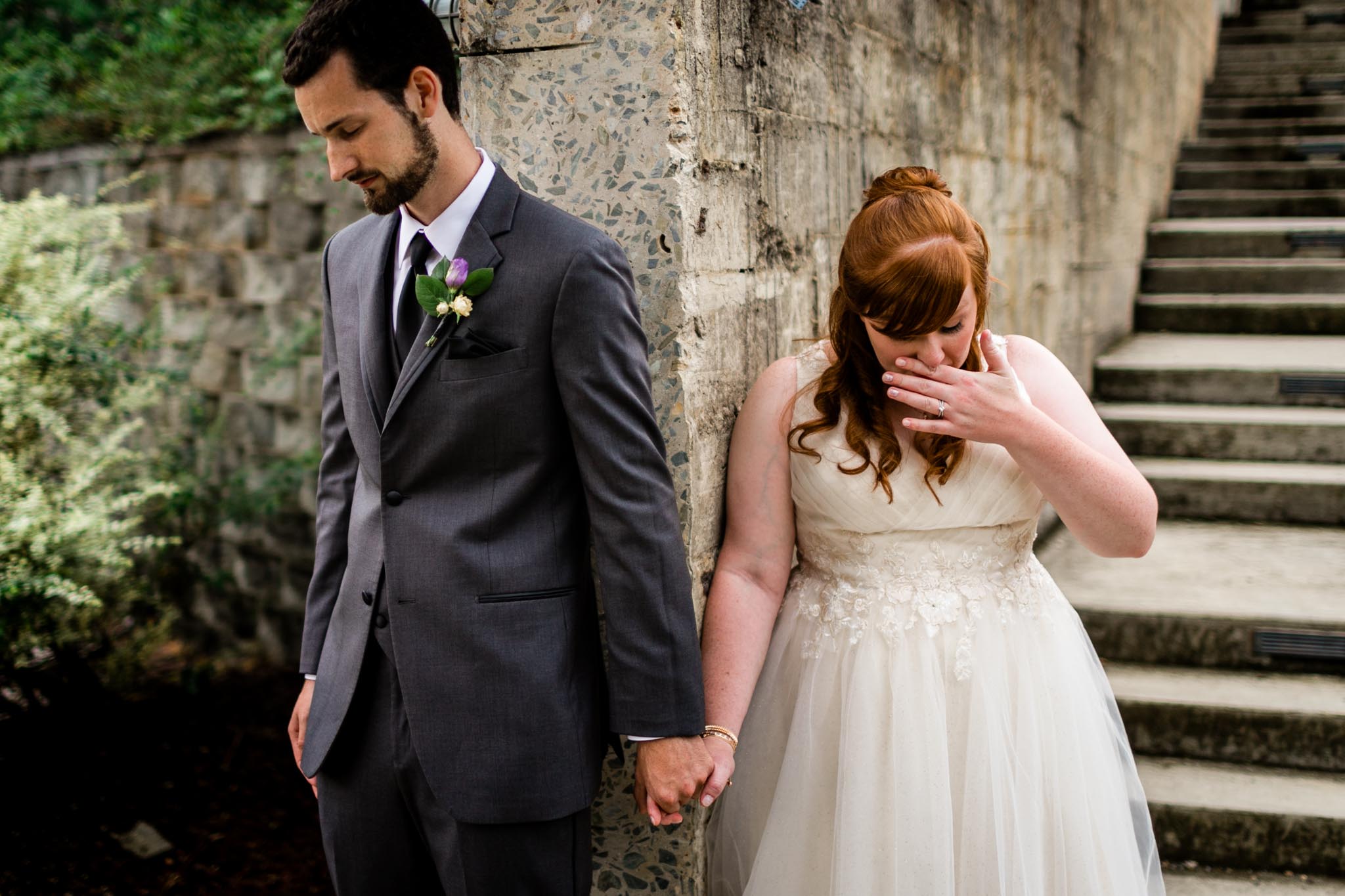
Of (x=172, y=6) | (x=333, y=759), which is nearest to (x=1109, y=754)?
(x=333, y=759)

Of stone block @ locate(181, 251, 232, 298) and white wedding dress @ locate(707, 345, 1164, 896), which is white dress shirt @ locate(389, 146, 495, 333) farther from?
stone block @ locate(181, 251, 232, 298)

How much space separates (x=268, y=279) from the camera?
16.7 feet

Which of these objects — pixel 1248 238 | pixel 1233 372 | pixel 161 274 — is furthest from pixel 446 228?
pixel 1248 238

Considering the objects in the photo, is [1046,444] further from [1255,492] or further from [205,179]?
[205,179]

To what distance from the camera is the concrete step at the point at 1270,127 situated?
25.7 ft

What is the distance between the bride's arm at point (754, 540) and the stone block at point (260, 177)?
3.63 m

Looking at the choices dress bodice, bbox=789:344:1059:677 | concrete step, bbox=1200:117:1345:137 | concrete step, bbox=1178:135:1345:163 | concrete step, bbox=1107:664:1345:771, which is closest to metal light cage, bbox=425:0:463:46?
dress bodice, bbox=789:344:1059:677

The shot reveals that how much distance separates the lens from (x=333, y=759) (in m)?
1.79

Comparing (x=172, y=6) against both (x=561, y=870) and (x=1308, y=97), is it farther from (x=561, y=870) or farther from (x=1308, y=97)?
(x=1308, y=97)

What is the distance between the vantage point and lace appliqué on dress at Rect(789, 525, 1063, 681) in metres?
2.05

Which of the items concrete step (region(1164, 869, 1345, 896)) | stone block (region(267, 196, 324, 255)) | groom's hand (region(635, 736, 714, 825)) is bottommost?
concrete step (region(1164, 869, 1345, 896))

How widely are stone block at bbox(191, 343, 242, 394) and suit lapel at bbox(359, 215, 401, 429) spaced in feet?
12.6

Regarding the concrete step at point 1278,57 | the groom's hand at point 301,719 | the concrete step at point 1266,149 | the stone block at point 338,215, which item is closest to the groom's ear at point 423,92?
the groom's hand at point 301,719

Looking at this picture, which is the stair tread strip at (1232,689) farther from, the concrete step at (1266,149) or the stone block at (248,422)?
the concrete step at (1266,149)
